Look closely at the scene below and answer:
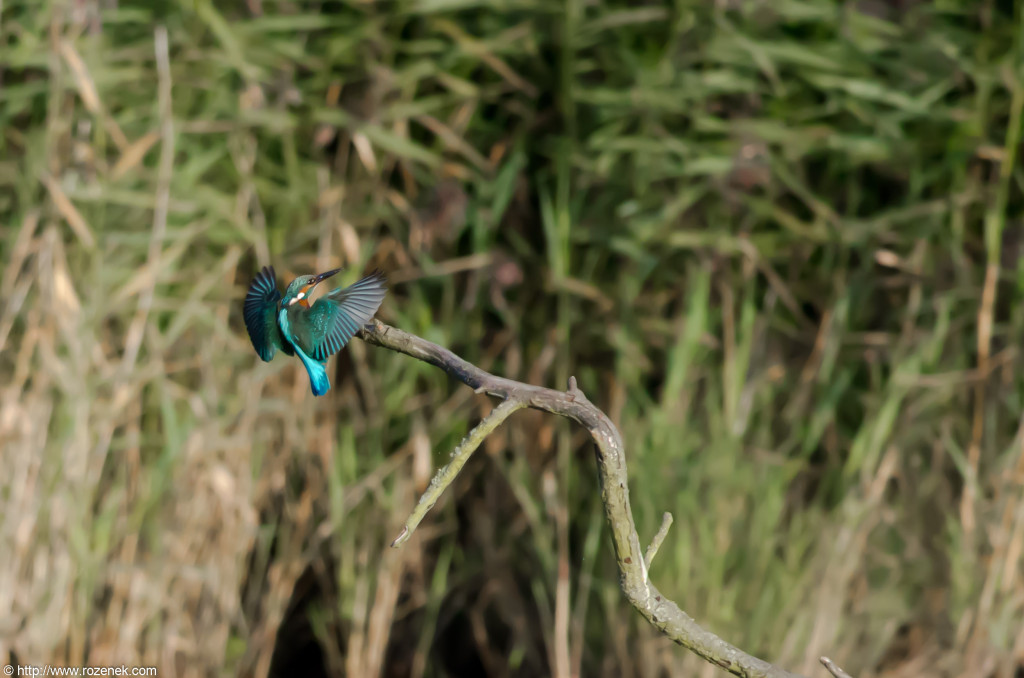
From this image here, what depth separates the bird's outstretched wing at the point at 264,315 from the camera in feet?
3.29

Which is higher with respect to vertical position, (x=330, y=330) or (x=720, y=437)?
(x=330, y=330)

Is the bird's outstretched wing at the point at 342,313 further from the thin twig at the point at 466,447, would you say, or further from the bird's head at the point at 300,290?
the thin twig at the point at 466,447

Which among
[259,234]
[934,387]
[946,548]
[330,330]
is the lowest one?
[946,548]

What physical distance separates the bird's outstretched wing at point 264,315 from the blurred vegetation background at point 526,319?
4.15 feet

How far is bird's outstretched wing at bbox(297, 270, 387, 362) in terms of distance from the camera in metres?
0.91

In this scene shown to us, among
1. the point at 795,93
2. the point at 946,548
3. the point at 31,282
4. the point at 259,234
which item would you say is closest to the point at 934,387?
the point at 946,548

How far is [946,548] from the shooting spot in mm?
2387

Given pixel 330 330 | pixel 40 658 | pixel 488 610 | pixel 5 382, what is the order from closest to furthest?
pixel 330 330, pixel 40 658, pixel 5 382, pixel 488 610

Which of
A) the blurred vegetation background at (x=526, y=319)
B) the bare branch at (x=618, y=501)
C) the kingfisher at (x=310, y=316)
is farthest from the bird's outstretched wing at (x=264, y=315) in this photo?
the blurred vegetation background at (x=526, y=319)

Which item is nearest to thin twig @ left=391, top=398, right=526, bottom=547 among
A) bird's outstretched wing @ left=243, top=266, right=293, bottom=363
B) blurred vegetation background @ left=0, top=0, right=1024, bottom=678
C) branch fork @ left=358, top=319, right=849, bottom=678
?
branch fork @ left=358, top=319, right=849, bottom=678

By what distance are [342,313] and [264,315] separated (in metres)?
0.13

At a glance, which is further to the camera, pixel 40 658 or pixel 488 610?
pixel 488 610

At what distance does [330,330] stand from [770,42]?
67.2 inches

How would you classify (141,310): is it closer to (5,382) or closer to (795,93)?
(5,382)
